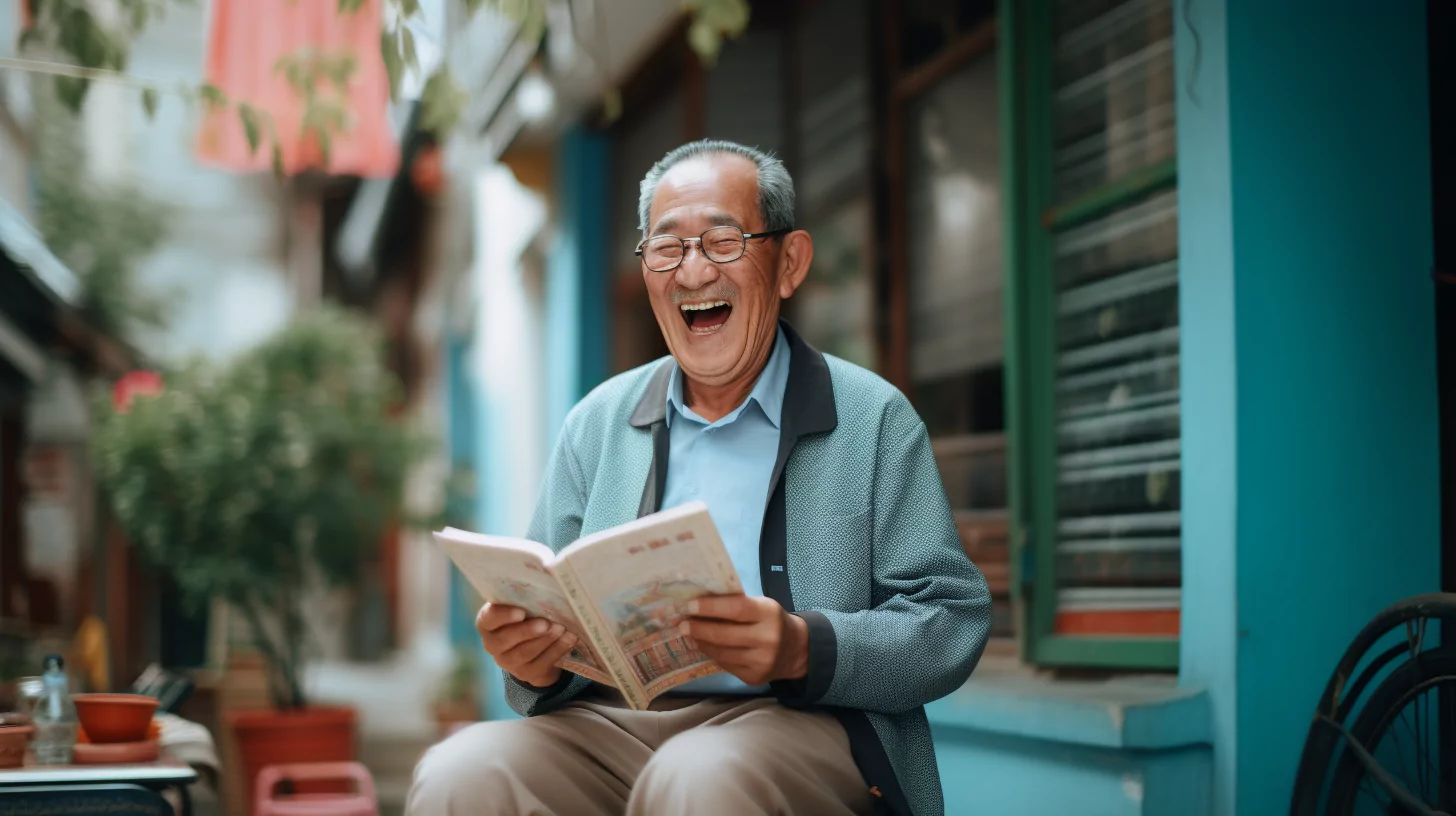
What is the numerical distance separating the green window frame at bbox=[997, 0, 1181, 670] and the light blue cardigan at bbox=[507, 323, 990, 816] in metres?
1.24

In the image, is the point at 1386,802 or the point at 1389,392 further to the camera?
the point at 1389,392

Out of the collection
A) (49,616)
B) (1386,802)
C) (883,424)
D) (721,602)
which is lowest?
(49,616)

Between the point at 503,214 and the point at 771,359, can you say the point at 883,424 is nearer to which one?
the point at 771,359

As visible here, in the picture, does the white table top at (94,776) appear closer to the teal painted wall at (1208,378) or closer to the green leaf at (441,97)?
the green leaf at (441,97)

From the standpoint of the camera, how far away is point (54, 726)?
9.73ft

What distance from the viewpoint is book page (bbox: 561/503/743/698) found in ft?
5.87

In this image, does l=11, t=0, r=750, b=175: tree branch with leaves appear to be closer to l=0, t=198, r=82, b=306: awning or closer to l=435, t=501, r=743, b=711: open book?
l=435, t=501, r=743, b=711: open book

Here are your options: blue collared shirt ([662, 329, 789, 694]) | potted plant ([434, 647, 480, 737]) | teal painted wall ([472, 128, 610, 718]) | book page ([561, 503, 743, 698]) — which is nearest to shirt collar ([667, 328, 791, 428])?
blue collared shirt ([662, 329, 789, 694])

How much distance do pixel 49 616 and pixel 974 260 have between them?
30.9 feet

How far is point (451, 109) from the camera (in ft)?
11.7

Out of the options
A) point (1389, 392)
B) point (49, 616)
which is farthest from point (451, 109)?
point (49, 616)

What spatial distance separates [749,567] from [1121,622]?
4.29ft

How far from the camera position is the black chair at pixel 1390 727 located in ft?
7.07

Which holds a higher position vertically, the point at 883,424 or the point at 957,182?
the point at 957,182
